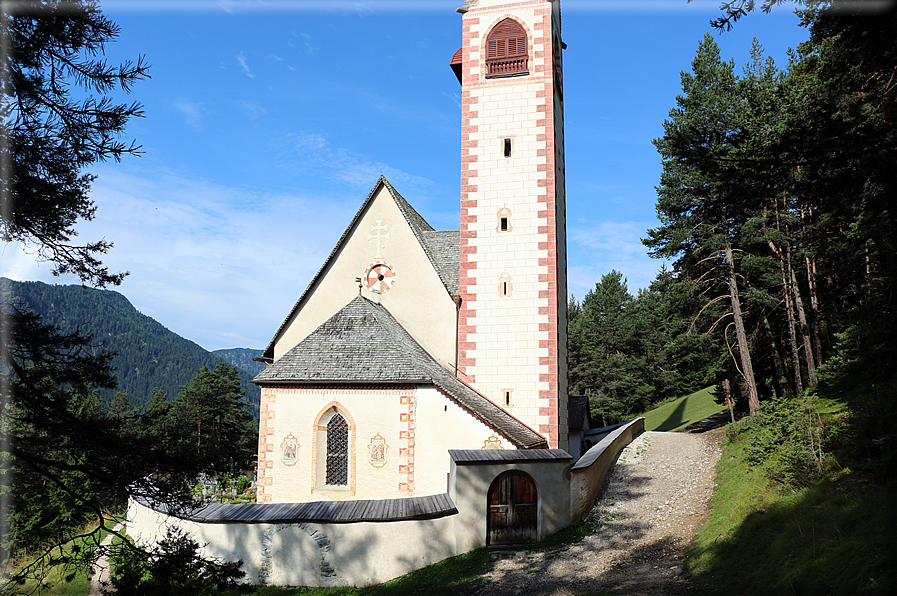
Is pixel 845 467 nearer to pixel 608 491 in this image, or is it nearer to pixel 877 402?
pixel 877 402

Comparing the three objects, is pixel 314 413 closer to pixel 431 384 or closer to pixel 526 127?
pixel 431 384

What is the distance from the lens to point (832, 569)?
8398mm

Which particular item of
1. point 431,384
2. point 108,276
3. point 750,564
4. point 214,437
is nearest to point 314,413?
point 431,384

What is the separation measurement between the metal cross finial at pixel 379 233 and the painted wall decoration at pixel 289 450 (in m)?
8.15

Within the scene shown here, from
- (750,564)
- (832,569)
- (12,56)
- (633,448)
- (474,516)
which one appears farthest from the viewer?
(633,448)

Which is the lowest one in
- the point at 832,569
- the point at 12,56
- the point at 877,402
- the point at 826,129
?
the point at 832,569

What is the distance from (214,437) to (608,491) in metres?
43.4

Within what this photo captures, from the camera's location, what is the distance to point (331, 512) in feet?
49.8

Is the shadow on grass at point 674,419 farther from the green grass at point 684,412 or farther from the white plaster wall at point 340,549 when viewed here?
the white plaster wall at point 340,549

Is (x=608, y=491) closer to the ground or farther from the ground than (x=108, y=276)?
closer to the ground

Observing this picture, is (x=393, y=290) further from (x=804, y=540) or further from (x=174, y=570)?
(x=804, y=540)

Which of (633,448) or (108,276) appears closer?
(108,276)

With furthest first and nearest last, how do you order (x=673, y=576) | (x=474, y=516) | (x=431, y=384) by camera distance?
(x=431, y=384)
(x=474, y=516)
(x=673, y=576)

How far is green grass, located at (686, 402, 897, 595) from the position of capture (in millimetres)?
8102
